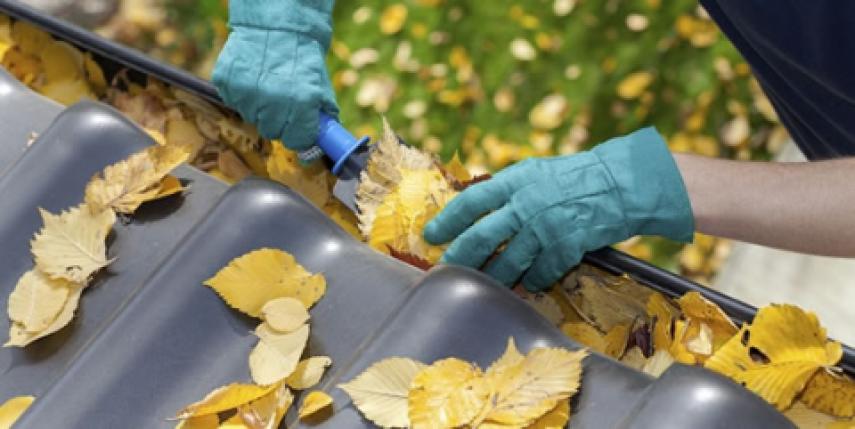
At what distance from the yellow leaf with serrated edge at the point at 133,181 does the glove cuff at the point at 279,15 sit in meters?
0.36

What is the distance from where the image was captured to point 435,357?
1.13 metres

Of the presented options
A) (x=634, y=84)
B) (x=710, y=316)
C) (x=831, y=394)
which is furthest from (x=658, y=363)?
(x=634, y=84)

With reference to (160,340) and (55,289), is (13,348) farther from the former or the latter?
(160,340)

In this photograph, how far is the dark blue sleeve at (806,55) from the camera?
1.54 metres

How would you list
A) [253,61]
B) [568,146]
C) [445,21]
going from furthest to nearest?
1. [445,21]
2. [568,146]
3. [253,61]

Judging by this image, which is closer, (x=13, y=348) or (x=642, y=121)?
(x=13, y=348)

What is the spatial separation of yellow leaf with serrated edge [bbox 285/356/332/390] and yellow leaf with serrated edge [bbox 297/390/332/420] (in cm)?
4

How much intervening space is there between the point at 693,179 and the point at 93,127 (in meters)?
0.84

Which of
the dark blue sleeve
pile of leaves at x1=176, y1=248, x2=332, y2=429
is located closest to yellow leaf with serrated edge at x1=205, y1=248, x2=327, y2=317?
pile of leaves at x1=176, y1=248, x2=332, y2=429

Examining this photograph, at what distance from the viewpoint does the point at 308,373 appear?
3.87 ft

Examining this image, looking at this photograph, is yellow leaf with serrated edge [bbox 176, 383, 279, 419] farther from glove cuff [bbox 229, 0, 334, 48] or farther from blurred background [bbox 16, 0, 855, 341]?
blurred background [bbox 16, 0, 855, 341]

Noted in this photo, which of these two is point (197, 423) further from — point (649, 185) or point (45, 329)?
point (649, 185)

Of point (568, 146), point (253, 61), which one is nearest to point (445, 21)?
point (568, 146)

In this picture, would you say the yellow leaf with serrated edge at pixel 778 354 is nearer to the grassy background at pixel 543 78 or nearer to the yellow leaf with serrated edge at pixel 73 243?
the yellow leaf with serrated edge at pixel 73 243
